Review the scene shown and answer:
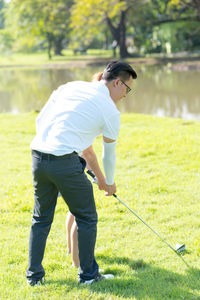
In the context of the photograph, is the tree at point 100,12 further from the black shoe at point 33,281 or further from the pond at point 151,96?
the black shoe at point 33,281

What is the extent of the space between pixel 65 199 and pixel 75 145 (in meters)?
0.38

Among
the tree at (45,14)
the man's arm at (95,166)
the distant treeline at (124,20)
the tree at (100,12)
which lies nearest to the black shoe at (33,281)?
the man's arm at (95,166)

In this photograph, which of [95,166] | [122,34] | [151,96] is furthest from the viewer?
[122,34]

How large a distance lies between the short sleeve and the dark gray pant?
25cm

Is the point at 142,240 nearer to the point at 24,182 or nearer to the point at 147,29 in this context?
the point at 24,182

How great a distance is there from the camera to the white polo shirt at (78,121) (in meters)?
2.93

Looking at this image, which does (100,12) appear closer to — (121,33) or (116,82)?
(121,33)

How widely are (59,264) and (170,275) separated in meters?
0.89

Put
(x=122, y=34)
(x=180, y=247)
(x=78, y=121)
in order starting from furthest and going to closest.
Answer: (x=122, y=34) < (x=180, y=247) < (x=78, y=121)

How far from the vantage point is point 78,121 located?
2943 mm

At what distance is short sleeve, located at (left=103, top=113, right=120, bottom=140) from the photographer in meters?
2.96

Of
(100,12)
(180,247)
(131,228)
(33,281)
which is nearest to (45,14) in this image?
(100,12)

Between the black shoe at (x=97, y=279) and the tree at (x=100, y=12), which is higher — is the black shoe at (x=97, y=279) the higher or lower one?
the lower one

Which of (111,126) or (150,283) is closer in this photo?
(111,126)
